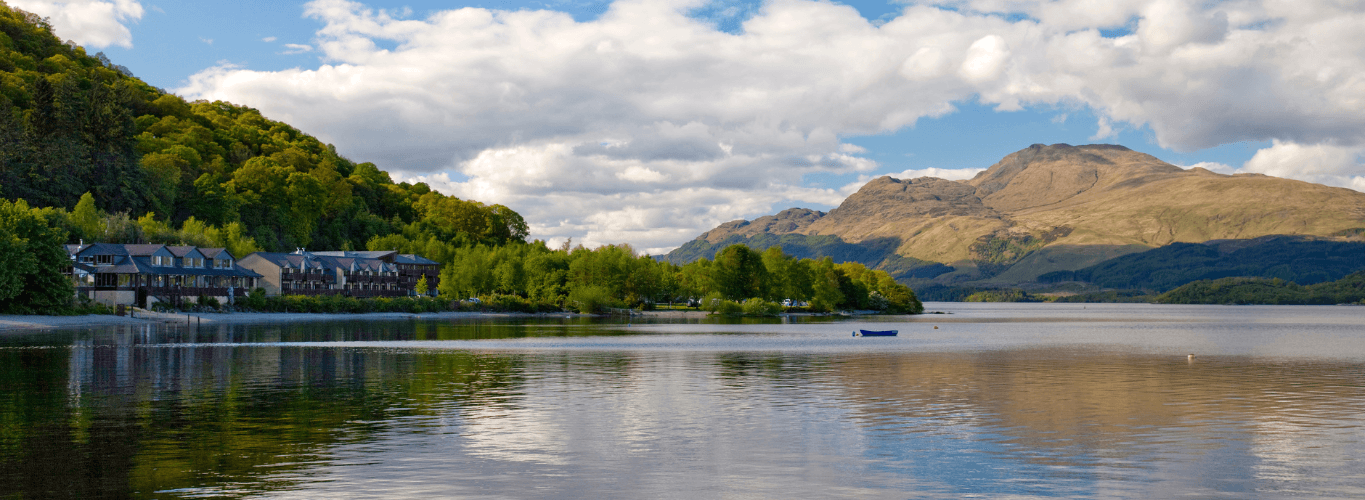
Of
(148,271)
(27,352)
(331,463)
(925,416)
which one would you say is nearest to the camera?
(331,463)

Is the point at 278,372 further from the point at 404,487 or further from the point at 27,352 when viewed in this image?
the point at 404,487

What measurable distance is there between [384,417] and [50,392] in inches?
716

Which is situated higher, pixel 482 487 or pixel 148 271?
pixel 148 271

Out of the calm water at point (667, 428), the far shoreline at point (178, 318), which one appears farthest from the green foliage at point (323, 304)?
the calm water at point (667, 428)

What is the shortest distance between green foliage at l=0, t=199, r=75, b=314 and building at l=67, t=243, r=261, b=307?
33.8 m

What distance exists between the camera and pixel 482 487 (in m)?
23.3

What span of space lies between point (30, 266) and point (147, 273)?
161 feet

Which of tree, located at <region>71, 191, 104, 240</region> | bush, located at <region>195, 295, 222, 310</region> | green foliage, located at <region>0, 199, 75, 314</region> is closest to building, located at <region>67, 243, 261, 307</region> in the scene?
bush, located at <region>195, 295, 222, 310</region>

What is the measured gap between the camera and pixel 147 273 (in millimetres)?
158750

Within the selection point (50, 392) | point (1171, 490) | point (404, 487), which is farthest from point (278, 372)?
point (1171, 490)

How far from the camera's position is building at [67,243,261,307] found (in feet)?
517

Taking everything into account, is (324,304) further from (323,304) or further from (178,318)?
(178,318)

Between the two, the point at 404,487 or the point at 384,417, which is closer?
the point at 404,487

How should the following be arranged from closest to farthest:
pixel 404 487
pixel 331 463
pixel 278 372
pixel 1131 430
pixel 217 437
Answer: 1. pixel 404 487
2. pixel 331 463
3. pixel 217 437
4. pixel 1131 430
5. pixel 278 372
